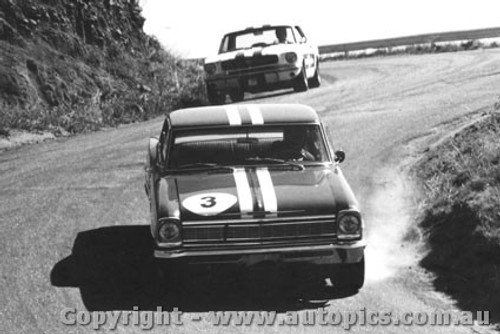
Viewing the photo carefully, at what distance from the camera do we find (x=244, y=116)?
32.0 ft

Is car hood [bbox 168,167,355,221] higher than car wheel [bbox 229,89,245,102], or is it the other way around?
car hood [bbox 168,167,355,221]

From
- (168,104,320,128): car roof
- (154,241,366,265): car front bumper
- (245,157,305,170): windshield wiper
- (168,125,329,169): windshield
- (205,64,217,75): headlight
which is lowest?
(205,64,217,75): headlight

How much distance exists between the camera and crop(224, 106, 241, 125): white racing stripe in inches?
380

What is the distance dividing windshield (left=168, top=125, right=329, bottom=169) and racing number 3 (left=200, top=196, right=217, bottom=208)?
76 centimetres

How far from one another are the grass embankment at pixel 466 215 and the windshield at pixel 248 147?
5.32ft

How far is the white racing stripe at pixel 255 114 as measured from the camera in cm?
966

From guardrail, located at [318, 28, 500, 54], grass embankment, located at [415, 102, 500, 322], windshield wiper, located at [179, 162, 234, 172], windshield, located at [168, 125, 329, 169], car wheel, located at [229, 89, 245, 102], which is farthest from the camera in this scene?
guardrail, located at [318, 28, 500, 54]

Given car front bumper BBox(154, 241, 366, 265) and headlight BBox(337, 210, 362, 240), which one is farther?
headlight BBox(337, 210, 362, 240)

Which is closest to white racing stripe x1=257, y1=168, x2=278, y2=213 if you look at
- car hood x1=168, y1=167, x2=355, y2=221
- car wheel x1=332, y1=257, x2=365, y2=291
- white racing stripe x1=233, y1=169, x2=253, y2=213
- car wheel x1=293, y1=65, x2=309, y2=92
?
car hood x1=168, y1=167, x2=355, y2=221

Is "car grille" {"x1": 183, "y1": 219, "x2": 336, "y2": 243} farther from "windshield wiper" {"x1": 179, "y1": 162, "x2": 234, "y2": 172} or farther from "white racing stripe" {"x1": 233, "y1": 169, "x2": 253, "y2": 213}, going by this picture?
"windshield wiper" {"x1": 179, "y1": 162, "x2": 234, "y2": 172}

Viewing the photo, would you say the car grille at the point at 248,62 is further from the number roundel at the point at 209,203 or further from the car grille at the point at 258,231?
the car grille at the point at 258,231

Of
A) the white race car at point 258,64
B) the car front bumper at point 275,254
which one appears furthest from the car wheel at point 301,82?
the car front bumper at point 275,254

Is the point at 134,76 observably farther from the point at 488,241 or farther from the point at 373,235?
the point at 488,241

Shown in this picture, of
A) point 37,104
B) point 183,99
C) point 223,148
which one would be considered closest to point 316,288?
point 223,148
